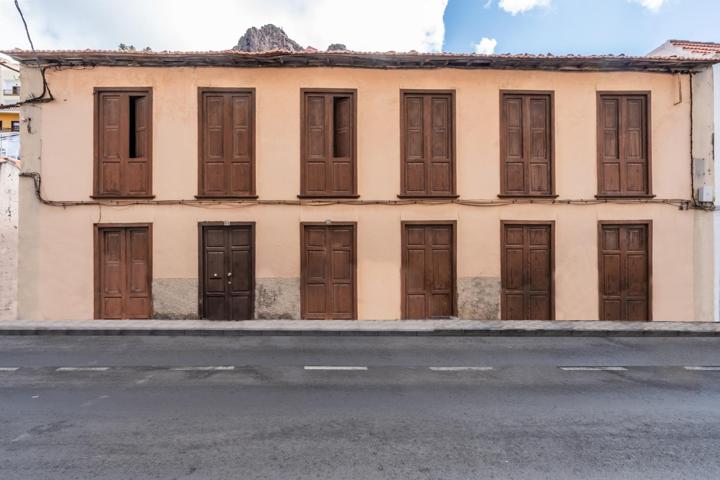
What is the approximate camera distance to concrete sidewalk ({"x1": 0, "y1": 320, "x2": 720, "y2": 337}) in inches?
415

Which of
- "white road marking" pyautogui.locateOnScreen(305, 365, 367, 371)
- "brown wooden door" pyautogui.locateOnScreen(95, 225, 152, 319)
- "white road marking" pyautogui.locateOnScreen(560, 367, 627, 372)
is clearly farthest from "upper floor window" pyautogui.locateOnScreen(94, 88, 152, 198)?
"white road marking" pyautogui.locateOnScreen(560, 367, 627, 372)

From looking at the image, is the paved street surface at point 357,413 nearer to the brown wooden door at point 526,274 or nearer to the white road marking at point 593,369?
the white road marking at point 593,369

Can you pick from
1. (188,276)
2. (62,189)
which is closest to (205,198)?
(188,276)

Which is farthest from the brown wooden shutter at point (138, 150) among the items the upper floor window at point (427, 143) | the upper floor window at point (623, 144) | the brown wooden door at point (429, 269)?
the upper floor window at point (623, 144)

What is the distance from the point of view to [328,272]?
483 inches

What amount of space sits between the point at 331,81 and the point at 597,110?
727 cm

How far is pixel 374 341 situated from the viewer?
32.4 feet

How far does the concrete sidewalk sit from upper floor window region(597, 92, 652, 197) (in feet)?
12.4

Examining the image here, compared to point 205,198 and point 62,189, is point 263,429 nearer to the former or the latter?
point 205,198

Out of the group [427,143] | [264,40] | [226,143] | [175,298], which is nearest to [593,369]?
[427,143]

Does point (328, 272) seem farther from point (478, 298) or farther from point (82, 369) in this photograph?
→ point (82, 369)

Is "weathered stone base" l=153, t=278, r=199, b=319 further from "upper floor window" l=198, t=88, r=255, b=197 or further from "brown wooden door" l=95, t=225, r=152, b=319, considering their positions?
"upper floor window" l=198, t=88, r=255, b=197

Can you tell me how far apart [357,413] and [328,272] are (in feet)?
23.3

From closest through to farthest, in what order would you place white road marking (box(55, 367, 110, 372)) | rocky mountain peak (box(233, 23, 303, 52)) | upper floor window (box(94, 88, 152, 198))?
white road marking (box(55, 367, 110, 372)) < upper floor window (box(94, 88, 152, 198)) < rocky mountain peak (box(233, 23, 303, 52))
